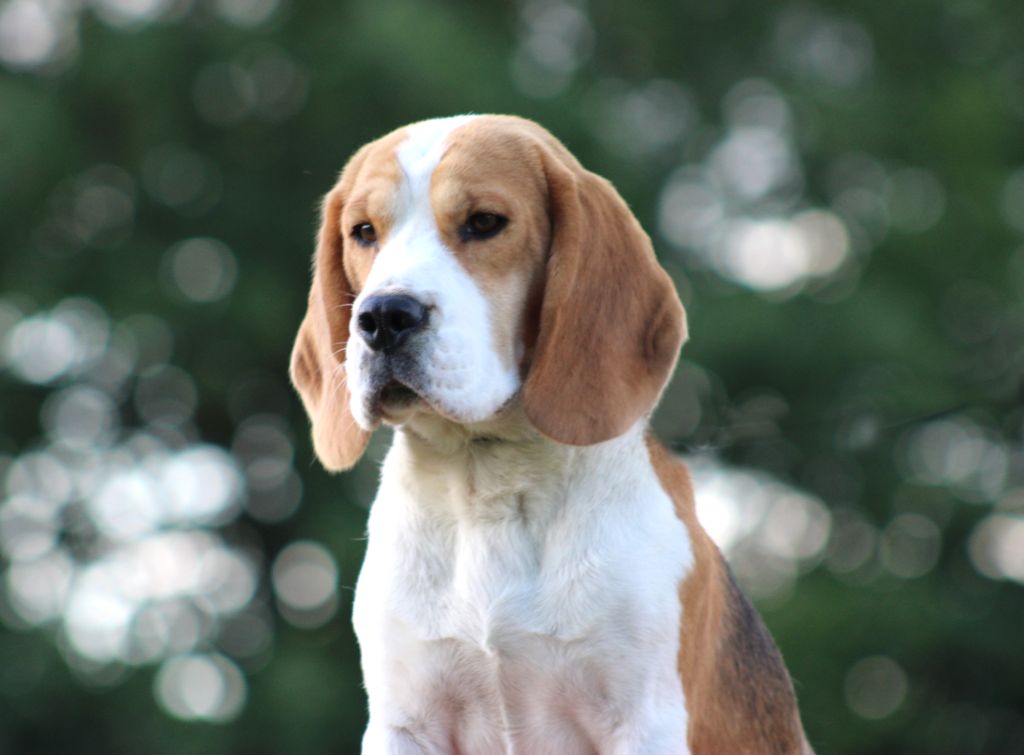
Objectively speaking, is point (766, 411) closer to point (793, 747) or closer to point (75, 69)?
point (75, 69)

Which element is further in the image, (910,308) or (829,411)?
(910,308)

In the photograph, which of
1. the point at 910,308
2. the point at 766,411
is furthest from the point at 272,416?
the point at 910,308

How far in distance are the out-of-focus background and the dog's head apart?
1119cm

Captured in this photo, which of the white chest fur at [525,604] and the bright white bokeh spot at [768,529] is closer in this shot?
the white chest fur at [525,604]

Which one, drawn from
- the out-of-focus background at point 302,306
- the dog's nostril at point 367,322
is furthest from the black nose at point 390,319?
the out-of-focus background at point 302,306

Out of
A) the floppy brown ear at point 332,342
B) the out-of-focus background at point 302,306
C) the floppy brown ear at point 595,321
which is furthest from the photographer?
the out-of-focus background at point 302,306

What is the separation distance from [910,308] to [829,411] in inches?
79.1

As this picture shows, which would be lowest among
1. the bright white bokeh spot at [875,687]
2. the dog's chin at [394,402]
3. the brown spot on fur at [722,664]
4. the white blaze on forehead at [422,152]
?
the bright white bokeh spot at [875,687]

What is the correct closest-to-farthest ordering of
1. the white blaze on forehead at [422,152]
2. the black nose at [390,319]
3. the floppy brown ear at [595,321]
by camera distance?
the black nose at [390,319] < the floppy brown ear at [595,321] < the white blaze on forehead at [422,152]

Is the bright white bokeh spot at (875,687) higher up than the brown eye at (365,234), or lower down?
lower down

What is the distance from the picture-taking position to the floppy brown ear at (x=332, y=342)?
16.6 feet

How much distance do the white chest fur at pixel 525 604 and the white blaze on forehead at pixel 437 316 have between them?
33cm

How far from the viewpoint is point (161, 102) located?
61.0 ft

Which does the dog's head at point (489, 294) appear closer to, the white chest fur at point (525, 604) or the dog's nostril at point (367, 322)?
the dog's nostril at point (367, 322)
